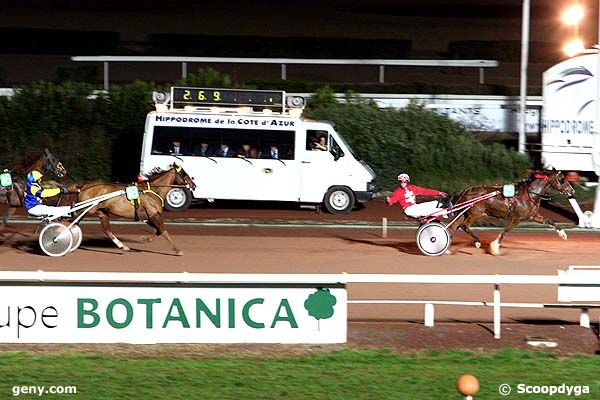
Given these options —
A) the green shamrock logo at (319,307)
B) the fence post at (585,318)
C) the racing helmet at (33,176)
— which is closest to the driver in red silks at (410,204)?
the racing helmet at (33,176)

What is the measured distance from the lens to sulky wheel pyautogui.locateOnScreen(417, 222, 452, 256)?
17672 mm

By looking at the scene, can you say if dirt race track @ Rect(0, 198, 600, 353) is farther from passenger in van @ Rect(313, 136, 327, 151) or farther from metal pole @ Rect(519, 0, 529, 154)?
metal pole @ Rect(519, 0, 529, 154)

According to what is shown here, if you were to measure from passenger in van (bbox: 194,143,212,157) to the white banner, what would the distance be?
1239 cm

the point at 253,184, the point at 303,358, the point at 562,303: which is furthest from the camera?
the point at 253,184

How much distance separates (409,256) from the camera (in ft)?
58.9

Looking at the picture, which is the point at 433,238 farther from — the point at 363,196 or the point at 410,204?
the point at 363,196

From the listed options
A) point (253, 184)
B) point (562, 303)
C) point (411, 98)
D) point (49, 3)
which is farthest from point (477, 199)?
point (49, 3)

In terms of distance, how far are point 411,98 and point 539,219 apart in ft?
34.2

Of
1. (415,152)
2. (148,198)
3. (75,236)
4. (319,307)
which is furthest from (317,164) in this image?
(319,307)

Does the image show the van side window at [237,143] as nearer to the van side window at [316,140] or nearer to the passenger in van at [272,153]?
the passenger in van at [272,153]

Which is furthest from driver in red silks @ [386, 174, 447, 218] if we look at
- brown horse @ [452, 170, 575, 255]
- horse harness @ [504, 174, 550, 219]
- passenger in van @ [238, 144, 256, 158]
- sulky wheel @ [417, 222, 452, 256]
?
passenger in van @ [238, 144, 256, 158]

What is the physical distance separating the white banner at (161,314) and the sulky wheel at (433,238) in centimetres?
640

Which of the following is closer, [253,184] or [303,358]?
[303,358]

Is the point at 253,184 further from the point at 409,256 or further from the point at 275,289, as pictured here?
the point at 275,289
